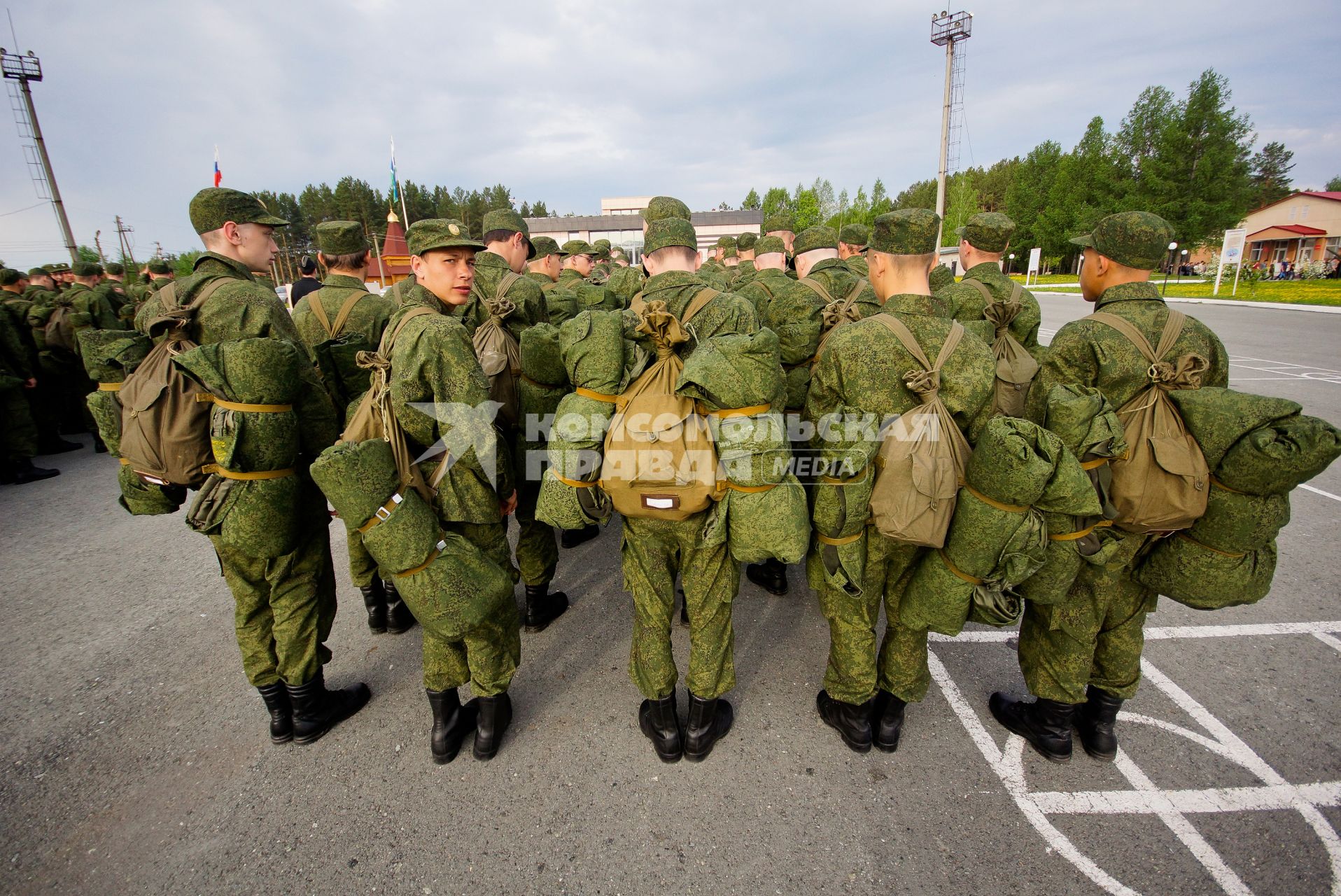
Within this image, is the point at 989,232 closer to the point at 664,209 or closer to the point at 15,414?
the point at 664,209

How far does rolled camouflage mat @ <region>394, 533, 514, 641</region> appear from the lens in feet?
7.84

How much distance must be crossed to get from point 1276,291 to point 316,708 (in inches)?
1521

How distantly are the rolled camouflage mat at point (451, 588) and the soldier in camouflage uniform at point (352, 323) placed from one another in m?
1.41

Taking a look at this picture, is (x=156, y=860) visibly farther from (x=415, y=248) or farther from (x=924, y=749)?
(x=924, y=749)

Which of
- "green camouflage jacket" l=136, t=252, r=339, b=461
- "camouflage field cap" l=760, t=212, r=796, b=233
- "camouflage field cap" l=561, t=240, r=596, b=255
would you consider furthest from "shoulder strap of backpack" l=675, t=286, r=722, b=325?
"camouflage field cap" l=561, t=240, r=596, b=255

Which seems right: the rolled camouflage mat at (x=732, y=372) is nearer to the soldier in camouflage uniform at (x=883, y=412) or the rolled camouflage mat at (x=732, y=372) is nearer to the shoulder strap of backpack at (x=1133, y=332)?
the soldier in camouflage uniform at (x=883, y=412)

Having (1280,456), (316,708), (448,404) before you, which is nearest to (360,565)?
(316,708)

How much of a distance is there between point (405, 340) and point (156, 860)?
2397mm

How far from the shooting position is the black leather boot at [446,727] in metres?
2.75

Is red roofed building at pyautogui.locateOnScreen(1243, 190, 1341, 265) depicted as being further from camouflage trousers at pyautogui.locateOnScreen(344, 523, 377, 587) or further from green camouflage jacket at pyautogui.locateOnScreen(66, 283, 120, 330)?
green camouflage jacket at pyautogui.locateOnScreen(66, 283, 120, 330)

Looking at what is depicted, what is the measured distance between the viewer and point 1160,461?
7.50ft

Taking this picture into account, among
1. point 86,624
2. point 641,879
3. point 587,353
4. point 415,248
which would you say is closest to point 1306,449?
point 587,353

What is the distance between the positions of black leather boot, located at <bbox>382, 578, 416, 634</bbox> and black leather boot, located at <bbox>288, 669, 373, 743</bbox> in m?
0.74

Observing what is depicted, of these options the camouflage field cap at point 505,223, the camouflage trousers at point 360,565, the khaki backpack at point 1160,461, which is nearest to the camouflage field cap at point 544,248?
the camouflage field cap at point 505,223
